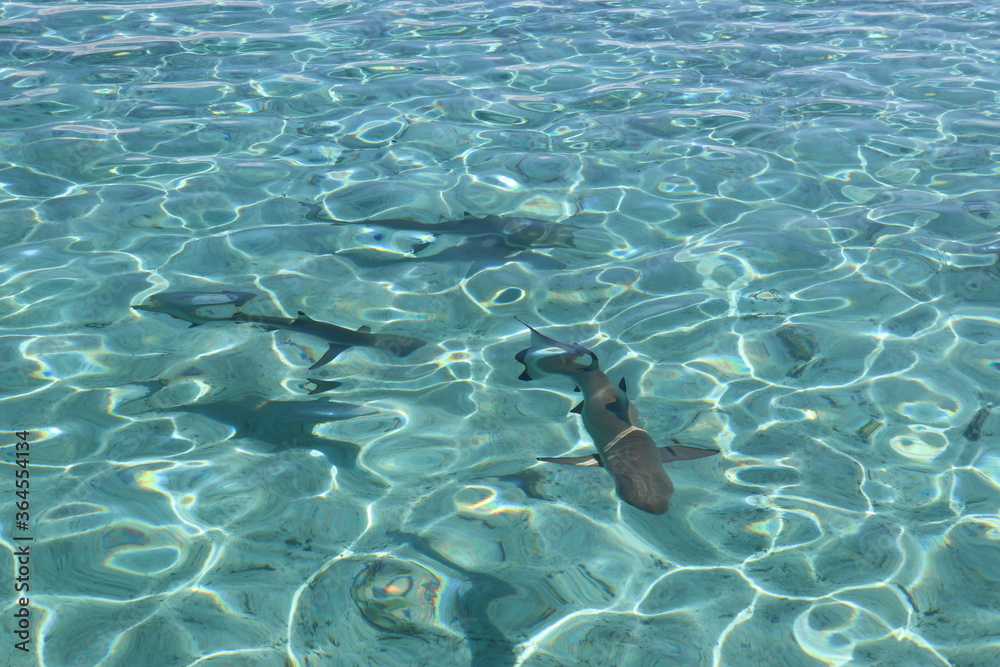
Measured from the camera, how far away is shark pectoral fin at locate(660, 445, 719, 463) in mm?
3512

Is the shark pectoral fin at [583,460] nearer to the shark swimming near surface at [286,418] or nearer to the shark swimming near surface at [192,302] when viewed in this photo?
the shark swimming near surface at [286,418]

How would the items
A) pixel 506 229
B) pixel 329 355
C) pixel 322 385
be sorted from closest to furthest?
pixel 322 385, pixel 329 355, pixel 506 229

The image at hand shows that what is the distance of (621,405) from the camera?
12.3ft

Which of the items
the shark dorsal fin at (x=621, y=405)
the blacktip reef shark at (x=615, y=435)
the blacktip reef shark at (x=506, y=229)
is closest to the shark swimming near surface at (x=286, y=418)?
the blacktip reef shark at (x=615, y=435)

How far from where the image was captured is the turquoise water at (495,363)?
9.68 ft

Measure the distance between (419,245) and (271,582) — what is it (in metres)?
3.03

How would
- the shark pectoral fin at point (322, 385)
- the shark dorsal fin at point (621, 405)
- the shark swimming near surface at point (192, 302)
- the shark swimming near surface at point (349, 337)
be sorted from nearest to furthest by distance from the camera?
the shark dorsal fin at point (621, 405) → the shark pectoral fin at point (322, 385) → the shark swimming near surface at point (349, 337) → the shark swimming near surface at point (192, 302)

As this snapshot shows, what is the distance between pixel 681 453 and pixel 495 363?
1.26 m

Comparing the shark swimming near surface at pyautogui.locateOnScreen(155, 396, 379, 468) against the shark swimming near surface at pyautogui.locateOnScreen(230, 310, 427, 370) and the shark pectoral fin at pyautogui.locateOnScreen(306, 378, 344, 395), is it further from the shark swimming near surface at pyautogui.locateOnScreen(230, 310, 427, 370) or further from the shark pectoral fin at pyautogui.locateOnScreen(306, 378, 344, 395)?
the shark swimming near surface at pyautogui.locateOnScreen(230, 310, 427, 370)

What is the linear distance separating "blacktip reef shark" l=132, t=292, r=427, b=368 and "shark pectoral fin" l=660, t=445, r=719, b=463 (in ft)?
5.38

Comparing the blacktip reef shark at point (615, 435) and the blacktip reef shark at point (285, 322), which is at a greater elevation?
the blacktip reef shark at point (285, 322)

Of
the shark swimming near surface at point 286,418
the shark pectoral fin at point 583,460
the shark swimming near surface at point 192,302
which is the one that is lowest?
the shark swimming near surface at point 286,418

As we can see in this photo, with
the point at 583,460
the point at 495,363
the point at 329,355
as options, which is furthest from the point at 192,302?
the point at 583,460

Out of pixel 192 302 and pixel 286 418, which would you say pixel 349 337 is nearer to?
pixel 286 418
